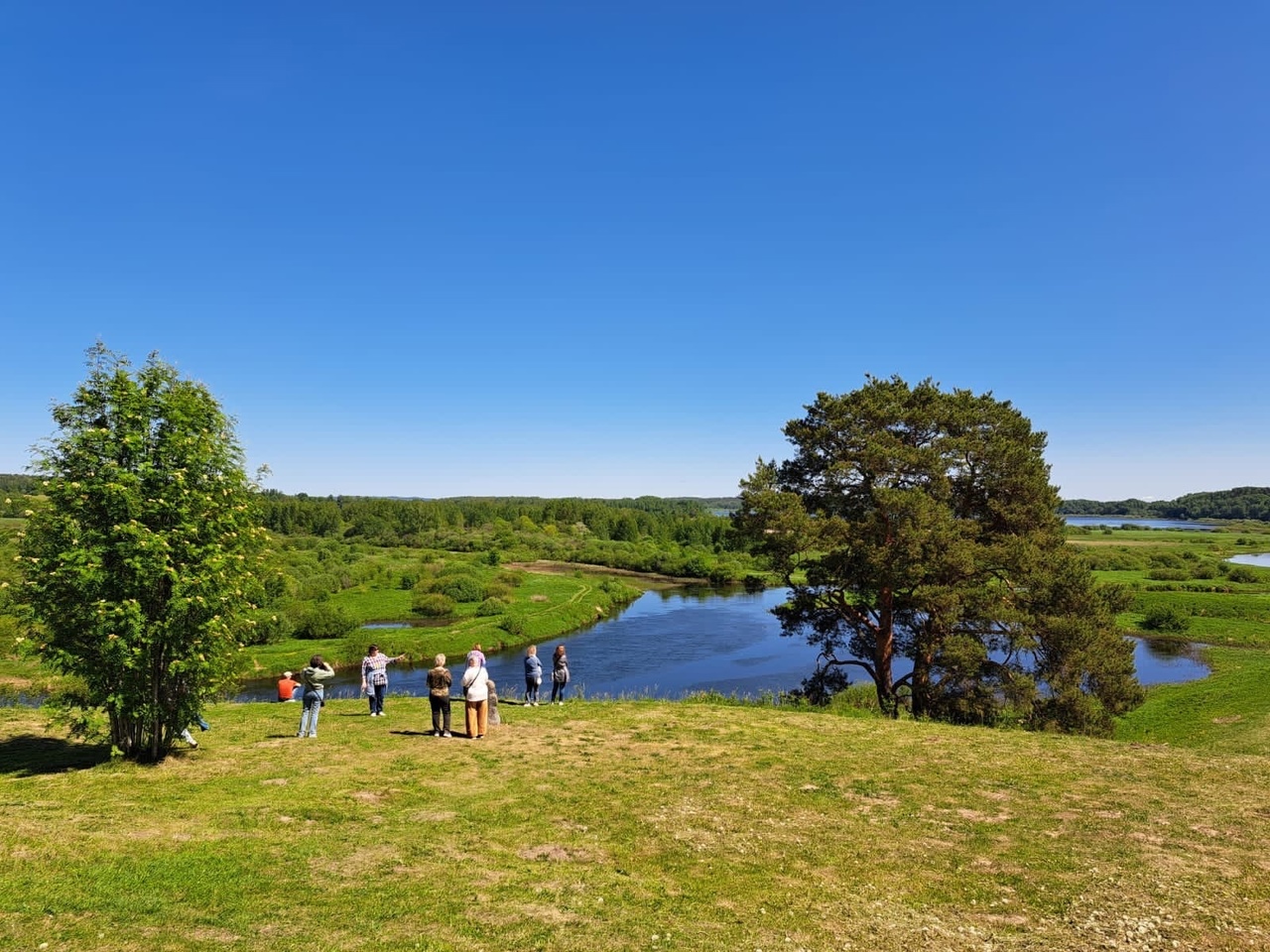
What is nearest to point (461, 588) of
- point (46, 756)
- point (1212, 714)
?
point (46, 756)

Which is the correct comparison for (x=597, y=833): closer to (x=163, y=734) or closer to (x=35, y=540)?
(x=163, y=734)

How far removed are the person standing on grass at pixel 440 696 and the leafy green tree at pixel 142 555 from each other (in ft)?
14.9

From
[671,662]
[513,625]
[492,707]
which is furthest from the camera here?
[513,625]

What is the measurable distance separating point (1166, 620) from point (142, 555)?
8438 centimetres

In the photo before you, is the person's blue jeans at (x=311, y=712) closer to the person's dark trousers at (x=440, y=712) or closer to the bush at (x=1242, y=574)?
the person's dark trousers at (x=440, y=712)

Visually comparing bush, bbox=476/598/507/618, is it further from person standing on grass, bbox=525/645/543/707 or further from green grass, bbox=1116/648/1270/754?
green grass, bbox=1116/648/1270/754

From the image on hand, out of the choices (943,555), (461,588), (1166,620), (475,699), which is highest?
(943,555)

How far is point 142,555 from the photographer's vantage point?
1345 cm

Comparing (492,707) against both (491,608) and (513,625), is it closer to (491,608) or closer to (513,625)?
(513,625)

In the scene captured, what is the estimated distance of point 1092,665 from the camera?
85.0 feet

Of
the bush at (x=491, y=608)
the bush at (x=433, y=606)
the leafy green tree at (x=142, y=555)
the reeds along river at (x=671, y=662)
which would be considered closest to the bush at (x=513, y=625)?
the bush at (x=491, y=608)

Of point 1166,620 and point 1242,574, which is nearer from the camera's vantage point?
point 1166,620

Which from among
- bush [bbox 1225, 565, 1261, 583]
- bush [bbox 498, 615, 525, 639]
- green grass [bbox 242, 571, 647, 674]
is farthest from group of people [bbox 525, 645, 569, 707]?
bush [bbox 1225, 565, 1261, 583]

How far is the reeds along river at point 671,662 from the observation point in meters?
45.9
